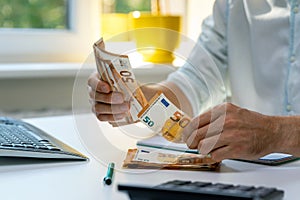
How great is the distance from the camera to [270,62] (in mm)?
1375

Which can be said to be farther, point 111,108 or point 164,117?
point 111,108

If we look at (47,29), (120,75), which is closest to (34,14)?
(47,29)

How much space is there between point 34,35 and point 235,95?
86 centimetres

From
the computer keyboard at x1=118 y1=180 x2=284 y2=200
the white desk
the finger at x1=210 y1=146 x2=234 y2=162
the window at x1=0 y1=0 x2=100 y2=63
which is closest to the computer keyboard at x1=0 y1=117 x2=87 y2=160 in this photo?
the white desk

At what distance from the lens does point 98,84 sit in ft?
3.23

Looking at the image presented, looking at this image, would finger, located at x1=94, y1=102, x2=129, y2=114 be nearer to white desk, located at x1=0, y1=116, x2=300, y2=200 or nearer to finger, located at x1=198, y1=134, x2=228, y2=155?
white desk, located at x1=0, y1=116, x2=300, y2=200

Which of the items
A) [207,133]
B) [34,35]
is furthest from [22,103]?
[207,133]

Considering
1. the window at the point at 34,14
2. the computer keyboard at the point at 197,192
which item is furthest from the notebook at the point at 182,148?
the window at the point at 34,14

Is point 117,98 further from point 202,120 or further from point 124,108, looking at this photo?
point 202,120

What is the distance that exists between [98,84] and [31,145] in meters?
0.15

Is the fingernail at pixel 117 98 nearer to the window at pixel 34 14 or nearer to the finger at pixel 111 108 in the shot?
the finger at pixel 111 108

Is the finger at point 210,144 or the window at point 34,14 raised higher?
the window at point 34,14

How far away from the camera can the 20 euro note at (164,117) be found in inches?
35.4

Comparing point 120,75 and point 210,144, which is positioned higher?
point 120,75
